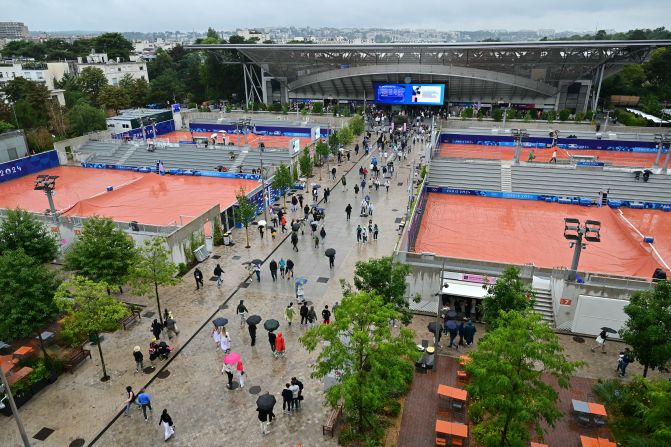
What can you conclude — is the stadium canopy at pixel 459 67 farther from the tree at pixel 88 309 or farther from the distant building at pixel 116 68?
the tree at pixel 88 309

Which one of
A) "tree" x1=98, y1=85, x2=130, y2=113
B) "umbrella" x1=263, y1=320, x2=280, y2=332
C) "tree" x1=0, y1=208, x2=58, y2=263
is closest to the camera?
"umbrella" x1=263, y1=320, x2=280, y2=332

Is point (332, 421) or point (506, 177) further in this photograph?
point (506, 177)

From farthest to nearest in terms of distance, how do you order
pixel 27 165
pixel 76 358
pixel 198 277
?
pixel 27 165 < pixel 198 277 < pixel 76 358

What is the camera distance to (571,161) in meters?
33.5

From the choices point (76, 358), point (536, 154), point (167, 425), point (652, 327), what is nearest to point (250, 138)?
point (536, 154)

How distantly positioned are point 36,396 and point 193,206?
16.0 metres

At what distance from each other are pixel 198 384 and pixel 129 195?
2094 cm

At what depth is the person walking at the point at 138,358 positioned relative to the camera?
14695 millimetres

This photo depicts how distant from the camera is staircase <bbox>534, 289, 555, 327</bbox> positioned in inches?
688

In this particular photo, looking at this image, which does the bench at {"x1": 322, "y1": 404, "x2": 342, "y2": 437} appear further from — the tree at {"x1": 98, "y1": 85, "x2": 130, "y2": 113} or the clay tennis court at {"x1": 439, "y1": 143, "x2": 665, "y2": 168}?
the tree at {"x1": 98, "y1": 85, "x2": 130, "y2": 113}

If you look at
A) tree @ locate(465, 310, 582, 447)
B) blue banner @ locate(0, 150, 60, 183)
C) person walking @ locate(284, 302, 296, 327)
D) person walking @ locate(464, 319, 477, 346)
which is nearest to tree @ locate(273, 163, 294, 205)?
person walking @ locate(284, 302, 296, 327)

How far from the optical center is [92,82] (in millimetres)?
73750

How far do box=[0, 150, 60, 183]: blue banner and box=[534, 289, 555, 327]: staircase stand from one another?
41394mm

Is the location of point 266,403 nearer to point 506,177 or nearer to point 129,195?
point 129,195
